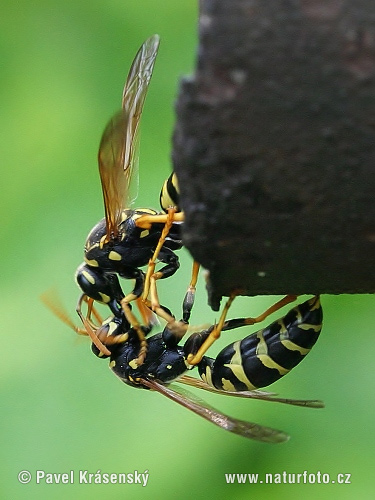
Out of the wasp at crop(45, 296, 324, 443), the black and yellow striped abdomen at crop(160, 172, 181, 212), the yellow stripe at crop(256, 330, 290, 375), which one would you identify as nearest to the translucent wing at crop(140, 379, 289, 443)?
the wasp at crop(45, 296, 324, 443)

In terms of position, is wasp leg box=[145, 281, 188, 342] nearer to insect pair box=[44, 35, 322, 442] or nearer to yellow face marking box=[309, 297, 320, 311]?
insect pair box=[44, 35, 322, 442]

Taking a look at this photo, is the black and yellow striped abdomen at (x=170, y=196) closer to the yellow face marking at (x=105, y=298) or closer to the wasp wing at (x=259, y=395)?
the yellow face marking at (x=105, y=298)

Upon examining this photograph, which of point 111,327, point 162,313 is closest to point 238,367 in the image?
point 162,313

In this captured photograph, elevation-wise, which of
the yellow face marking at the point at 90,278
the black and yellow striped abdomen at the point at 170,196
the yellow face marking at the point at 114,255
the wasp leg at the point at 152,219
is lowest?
the yellow face marking at the point at 90,278

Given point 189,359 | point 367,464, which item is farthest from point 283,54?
point 367,464

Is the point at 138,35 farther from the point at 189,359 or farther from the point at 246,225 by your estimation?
the point at 246,225

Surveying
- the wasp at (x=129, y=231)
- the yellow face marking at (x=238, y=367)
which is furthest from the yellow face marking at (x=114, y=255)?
the yellow face marking at (x=238, y=367)
